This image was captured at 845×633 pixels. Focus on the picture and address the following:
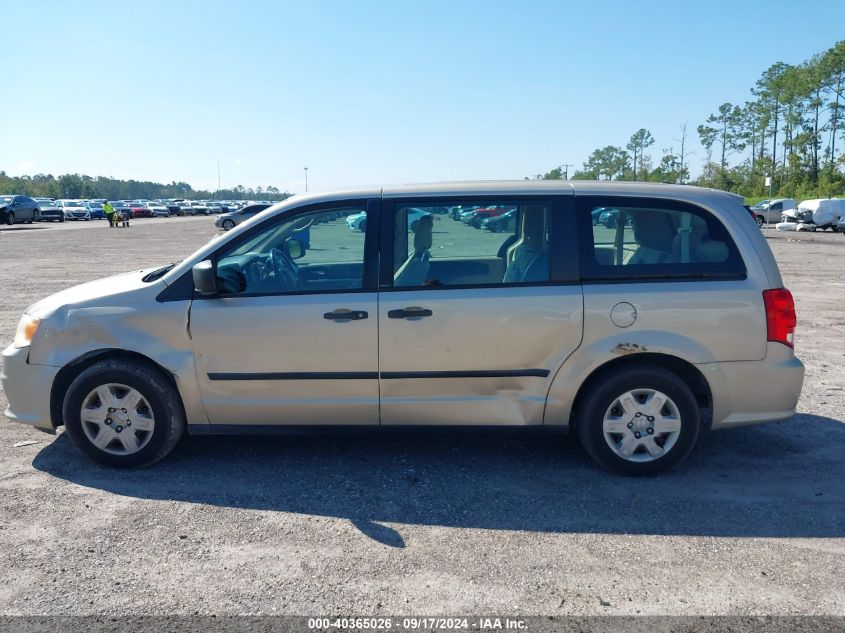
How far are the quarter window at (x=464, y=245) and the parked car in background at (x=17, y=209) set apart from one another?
47.2 m

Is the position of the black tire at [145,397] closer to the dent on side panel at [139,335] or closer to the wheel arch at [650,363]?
the dent on side panel at [139,335]

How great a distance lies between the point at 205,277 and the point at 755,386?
3.51 metres

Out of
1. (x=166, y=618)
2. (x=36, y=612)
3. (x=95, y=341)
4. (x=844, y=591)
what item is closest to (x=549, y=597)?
(x=844, y=591)

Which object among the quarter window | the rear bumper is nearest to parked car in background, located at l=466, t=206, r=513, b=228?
the quarter window

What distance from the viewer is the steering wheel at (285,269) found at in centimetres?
460

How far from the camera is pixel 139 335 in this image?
4555mm

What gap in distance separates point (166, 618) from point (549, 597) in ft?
5.50

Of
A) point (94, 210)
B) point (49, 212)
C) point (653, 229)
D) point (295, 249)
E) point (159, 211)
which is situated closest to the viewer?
point (653, 229)

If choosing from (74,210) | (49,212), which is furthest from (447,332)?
(74,210)

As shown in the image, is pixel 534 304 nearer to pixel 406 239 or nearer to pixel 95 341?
pixel 406 239

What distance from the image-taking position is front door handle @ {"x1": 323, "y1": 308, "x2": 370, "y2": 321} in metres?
4.45

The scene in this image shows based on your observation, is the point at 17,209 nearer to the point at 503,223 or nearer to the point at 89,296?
the point at 89,296

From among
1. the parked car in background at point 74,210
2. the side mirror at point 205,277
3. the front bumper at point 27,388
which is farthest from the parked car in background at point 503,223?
the parked car in background at point 74,210

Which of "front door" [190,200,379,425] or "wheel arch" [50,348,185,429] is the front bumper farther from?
"front door" [190,200,379,425]
